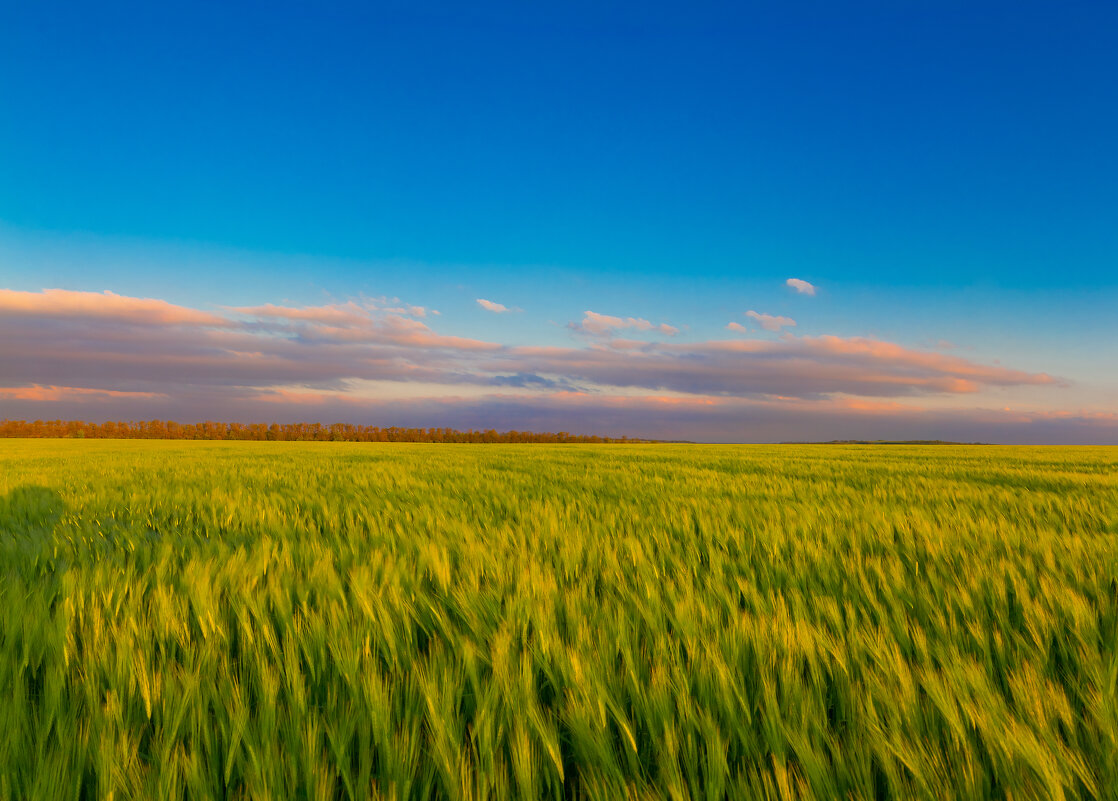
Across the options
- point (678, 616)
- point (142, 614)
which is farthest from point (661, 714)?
point (142, 614)

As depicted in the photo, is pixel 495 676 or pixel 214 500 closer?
pixel 495 676

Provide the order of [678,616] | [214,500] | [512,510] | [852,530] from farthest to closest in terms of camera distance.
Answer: [214,500], [512,510], [852,530], [678,616]

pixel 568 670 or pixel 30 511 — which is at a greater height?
pixel 568 670

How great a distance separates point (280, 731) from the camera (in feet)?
3.47

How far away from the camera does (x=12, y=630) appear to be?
1.51 metres

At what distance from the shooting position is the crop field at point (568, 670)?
929 millimetres

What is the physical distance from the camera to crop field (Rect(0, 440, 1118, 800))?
929 mm

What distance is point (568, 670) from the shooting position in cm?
120

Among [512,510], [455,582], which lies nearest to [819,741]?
[455,582]

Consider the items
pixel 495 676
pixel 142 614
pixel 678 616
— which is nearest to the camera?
pixel 495 676

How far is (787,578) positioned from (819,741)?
1.21 meters

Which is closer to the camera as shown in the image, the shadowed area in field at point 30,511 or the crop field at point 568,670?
the crop field at point 568,670

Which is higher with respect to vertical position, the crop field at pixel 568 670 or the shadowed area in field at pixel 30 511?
the crop field at pixel 568 670

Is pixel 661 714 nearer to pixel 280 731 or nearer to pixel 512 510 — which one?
pixel 280 731
